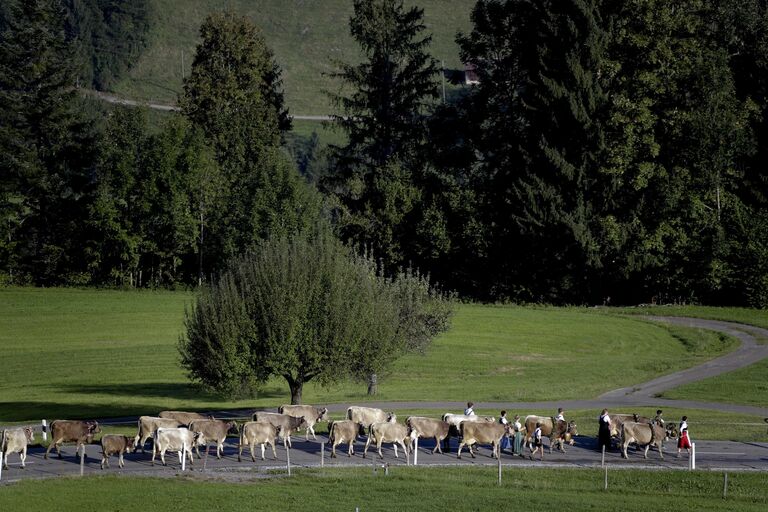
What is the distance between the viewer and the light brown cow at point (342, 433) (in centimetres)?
4534

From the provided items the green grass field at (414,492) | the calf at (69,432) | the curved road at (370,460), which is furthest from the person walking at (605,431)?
the calf at (69,432)

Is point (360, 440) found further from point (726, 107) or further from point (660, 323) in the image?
point (726, 107)

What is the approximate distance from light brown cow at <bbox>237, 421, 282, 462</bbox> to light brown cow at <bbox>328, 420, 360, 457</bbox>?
237 cm

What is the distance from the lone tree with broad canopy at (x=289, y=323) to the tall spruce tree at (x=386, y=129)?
55.6 metres

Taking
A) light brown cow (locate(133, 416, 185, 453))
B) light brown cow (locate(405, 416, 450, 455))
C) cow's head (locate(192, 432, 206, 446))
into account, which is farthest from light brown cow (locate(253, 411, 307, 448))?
light brown cow (locate(405, 416, 450, 455))

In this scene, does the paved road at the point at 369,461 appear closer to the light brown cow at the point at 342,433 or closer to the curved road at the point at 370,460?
the curved road at the point at 370,460

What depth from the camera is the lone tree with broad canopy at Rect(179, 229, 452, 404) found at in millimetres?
52406

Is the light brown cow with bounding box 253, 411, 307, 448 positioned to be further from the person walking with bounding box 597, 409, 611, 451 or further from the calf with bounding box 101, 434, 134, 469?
the person walking with bounding box 597, 409, 611, 451

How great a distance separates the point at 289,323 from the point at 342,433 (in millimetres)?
8526

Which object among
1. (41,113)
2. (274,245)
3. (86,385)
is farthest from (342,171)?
(274,245)

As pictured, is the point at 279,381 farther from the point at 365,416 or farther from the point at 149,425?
the point at 149,425

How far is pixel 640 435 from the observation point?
46.4 m

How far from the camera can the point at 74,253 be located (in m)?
113

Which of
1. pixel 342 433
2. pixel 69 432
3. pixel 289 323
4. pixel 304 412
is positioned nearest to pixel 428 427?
pixel 342 433
